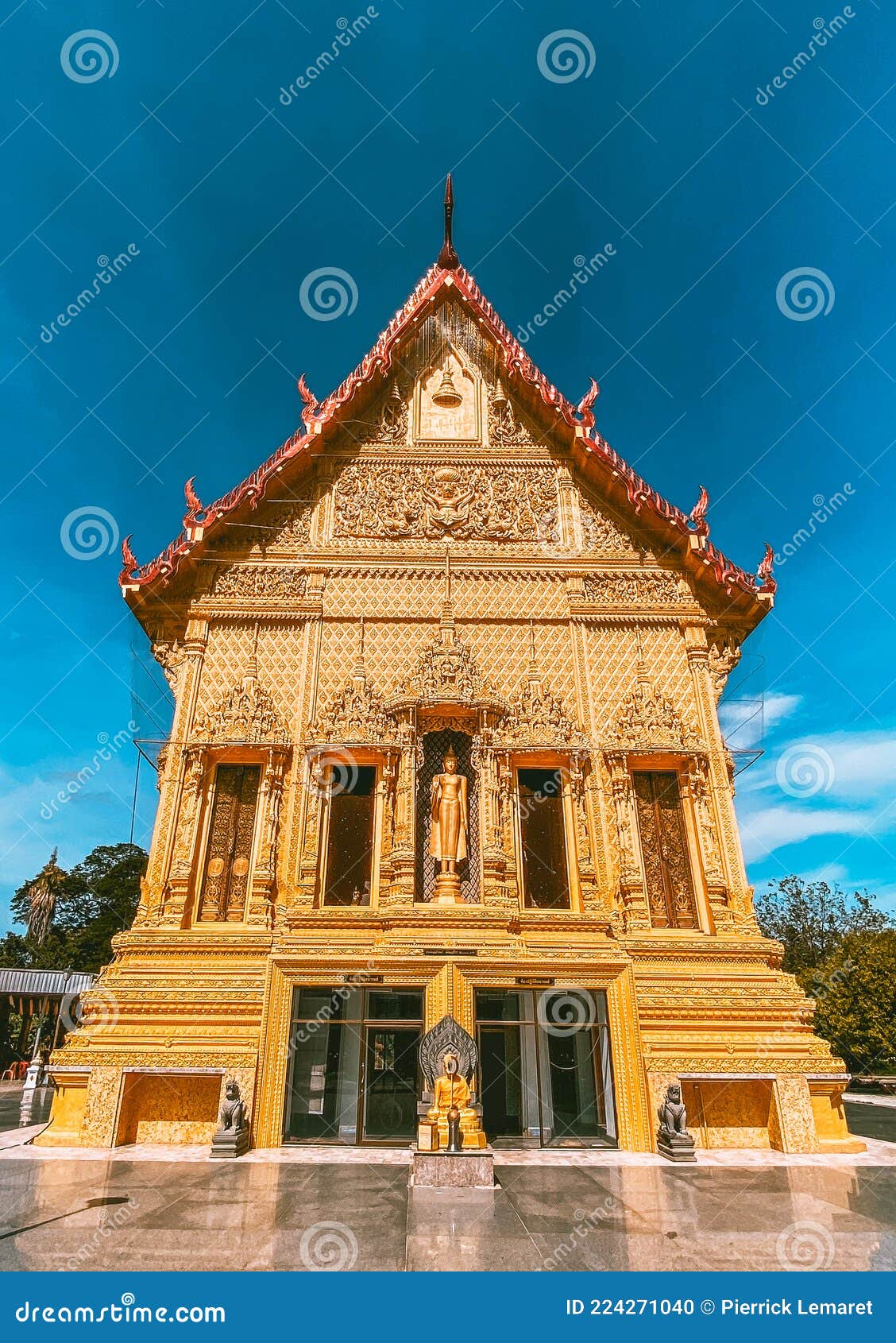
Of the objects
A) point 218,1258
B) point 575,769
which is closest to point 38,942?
point 575,769

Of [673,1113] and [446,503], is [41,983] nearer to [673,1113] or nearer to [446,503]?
[446,503]

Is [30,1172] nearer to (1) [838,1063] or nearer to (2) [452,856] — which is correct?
(2) [452,856]

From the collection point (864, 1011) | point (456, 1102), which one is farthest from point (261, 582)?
point (864, 1011)

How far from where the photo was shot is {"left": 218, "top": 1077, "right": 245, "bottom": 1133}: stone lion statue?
8.20 m

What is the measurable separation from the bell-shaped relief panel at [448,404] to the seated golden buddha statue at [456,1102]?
31.5ft

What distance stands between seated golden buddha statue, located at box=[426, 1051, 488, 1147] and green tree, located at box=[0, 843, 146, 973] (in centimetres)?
3289

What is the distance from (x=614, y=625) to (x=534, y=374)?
4630mm

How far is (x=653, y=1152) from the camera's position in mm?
8594

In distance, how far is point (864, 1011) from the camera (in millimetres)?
19797

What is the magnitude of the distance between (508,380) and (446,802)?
7.56 metres

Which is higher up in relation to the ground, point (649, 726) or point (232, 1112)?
point (649, 726)

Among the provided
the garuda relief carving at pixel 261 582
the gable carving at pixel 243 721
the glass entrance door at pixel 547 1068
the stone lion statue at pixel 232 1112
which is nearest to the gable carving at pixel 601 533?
the garuda relief carving at pixel 261 582

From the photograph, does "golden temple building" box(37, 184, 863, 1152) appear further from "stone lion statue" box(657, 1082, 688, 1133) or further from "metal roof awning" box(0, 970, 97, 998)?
"metal roof awning" box(0, 970, 97, 998)
